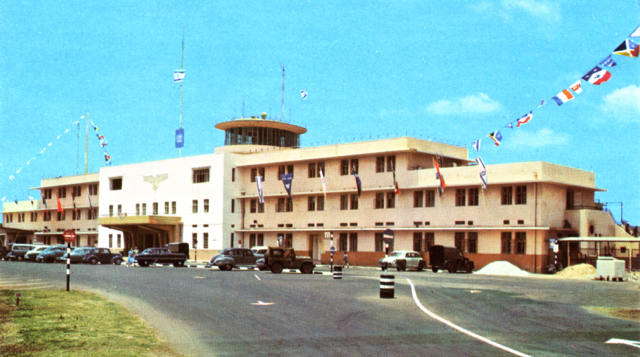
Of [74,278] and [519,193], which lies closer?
[74,278]

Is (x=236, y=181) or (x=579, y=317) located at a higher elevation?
(x=236, y=181)

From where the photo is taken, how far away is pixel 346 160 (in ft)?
205

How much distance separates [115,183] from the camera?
87.4 metres

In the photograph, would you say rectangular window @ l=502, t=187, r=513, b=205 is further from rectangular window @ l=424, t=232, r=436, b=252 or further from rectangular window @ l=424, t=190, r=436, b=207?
rectangular window @ l=424, t=232, r=436, b=252

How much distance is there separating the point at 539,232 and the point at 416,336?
39106 mm

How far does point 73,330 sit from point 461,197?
43.6 m

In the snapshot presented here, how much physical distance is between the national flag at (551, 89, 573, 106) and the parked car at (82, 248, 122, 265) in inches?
1584

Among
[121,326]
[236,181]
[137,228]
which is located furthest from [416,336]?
[137,228]

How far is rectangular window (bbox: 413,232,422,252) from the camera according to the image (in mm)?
56756

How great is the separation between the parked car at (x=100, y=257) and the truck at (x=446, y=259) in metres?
26.6

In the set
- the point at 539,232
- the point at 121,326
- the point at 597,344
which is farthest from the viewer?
the point at 539,232

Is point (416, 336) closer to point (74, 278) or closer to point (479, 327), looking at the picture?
point (479, 327)

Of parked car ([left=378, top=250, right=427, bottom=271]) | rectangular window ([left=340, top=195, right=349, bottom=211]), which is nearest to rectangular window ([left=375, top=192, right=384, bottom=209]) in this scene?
rectangular window ([left=340, top=195, right=349, bottom=211])

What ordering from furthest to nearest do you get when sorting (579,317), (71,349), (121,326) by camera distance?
(579,317), (121,326), (71,349)
